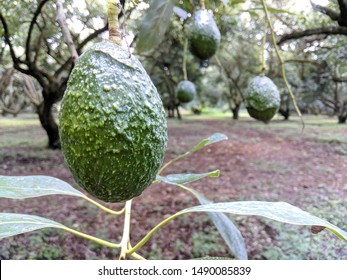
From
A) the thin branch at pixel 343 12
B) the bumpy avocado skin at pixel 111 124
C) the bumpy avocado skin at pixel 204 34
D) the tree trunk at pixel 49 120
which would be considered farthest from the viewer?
the tree trunk at pixel 49 120

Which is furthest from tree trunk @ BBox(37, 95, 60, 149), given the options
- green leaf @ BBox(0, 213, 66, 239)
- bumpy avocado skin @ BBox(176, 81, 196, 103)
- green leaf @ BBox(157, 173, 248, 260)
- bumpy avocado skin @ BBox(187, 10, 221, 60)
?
green leaf @ BBox(0, 213, 66, 239)

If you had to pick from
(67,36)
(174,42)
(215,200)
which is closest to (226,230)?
(67,36)

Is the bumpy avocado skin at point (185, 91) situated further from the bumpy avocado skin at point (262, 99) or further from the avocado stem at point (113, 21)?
the avocado stem at point (113, 21)

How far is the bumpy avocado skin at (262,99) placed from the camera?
1.50m

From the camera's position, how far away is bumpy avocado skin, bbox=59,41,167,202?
0.57 metres

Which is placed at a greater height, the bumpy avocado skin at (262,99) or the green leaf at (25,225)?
the bumpy avocado skin at (262,99)

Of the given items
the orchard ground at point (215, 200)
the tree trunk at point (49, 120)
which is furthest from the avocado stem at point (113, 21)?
the tree trunk at point (49, 120)

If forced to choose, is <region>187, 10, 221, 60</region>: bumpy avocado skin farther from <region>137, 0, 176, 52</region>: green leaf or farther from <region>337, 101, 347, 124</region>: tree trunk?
<region>337, 101, 347, 124</region>: tree trunk

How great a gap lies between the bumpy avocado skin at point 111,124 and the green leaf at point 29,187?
315 millimetres

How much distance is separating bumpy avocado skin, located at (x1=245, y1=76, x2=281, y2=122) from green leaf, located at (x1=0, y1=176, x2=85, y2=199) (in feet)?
2.82

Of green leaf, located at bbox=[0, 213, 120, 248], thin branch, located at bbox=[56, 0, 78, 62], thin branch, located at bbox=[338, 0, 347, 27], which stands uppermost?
thin branch, located at bbox=[338, 0, 347, 27]

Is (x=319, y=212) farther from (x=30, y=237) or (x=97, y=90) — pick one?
(x=97, y=90)

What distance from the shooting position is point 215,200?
3758 millimetres

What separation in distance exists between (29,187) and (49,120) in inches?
223
